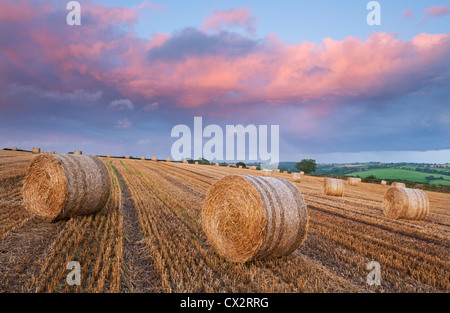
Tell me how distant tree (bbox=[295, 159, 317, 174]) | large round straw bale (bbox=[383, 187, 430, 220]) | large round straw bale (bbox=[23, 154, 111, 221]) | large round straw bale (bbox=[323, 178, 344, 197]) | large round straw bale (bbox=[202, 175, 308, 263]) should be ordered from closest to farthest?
large round straw bale (bbox=[202, 175, 308, 263]), large round straw bale (bbox=[23, 154, 111, 221]), large round straw bale (bbox=[383, 187, 430, 220]), large round straw bale (bbox=[323, 178, 344, 197]), distant tree (bbox=[295, 159, 317, 174])

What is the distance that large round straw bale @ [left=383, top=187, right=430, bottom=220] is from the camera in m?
10.8

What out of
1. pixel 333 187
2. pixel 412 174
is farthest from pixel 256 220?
pixel 412 174

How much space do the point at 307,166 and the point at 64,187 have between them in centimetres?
6916

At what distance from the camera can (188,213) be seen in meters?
9.01

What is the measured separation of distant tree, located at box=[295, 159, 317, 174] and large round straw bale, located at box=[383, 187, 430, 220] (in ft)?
200

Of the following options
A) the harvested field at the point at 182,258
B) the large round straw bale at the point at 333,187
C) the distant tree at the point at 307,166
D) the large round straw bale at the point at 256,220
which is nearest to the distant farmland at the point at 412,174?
the distant tree at the point at 307,166

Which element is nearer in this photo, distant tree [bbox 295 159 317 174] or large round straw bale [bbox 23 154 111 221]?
large round straw bale [bbox 23 154 111 221]

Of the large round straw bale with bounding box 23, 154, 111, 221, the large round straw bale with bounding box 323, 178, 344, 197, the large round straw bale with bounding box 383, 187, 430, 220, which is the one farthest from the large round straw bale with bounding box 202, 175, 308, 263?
the large round straw bale with bounding box 323, 178, 344, 197

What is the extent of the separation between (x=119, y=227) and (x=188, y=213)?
257cm

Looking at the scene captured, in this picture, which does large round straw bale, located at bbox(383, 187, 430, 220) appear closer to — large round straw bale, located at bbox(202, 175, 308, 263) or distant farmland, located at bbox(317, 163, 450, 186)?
large round straw bale, located at bbox(202, 175, 308, 263)

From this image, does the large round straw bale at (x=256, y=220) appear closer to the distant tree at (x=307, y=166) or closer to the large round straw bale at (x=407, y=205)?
the large round straw bale at (x=407, y=205)

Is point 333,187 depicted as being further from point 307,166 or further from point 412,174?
point 307,166

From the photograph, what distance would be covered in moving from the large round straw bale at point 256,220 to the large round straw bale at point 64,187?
4.22 metres
